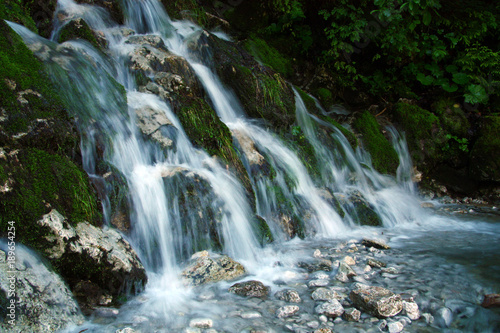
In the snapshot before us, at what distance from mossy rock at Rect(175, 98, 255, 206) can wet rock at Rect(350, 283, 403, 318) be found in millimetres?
2121

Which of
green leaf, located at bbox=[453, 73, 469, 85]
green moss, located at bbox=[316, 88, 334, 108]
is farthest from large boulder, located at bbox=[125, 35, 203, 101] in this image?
green leaf, located at bbox=[453, 73, 469, 85]

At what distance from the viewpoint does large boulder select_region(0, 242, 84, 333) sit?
2213 millimetres

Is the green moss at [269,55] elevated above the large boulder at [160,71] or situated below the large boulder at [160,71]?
above

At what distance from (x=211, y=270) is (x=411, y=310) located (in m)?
1.74

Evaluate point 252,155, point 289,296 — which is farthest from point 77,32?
point 289,296

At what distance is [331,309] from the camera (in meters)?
2.76

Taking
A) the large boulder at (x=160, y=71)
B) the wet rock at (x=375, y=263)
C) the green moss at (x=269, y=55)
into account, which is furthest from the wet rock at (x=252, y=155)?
the green moss at (x=269, y=55)

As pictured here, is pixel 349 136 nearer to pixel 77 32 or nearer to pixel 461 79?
pixel 461 79

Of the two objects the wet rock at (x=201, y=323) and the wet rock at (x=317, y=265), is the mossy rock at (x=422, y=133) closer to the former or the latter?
the wet rock at (x=317, y=265)

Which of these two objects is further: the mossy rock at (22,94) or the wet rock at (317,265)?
the wet rock at (317,265)

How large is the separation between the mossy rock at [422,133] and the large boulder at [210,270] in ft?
20.6

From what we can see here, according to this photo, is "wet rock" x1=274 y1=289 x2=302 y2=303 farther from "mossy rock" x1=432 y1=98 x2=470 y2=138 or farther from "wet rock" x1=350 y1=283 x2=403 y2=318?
"mossy rock" x1=432 y1=98 x2=470 y2=138

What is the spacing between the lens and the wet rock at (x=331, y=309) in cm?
274

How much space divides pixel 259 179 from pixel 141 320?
2865 millimetres
